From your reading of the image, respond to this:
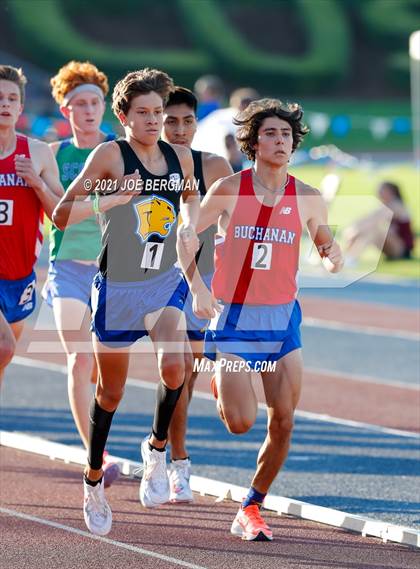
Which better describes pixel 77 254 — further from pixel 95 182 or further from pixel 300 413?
pixel 300 413

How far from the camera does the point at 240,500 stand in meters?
7.54

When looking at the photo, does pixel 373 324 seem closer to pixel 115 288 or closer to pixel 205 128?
pixel 205 128

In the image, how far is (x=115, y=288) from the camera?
6.52m

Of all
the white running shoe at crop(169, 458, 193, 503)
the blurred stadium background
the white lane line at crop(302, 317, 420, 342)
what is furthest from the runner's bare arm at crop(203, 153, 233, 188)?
the blurred stadium background

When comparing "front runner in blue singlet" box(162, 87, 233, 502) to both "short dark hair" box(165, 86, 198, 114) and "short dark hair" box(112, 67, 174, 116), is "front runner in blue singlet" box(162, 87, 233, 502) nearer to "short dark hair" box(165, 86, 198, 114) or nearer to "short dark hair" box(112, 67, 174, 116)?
"short dark hair" box(165, 86, 198, 114)

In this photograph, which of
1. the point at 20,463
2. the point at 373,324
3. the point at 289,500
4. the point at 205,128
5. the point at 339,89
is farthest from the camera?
the point at 339,89

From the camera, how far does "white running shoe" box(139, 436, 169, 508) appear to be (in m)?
6.66

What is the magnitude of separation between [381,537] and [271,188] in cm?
193

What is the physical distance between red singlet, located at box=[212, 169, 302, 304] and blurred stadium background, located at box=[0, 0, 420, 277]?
124 feet

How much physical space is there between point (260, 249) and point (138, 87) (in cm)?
103

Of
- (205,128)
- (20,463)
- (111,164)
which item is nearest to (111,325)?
(111,164)

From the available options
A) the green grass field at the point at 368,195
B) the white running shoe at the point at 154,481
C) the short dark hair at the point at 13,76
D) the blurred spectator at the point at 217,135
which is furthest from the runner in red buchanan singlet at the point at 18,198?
the green grass field at the point at 368,195

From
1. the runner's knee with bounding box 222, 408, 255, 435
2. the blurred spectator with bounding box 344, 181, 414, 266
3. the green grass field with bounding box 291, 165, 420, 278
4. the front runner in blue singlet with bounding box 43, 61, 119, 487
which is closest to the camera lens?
the runner's knee with bounding box 222, 408, 255, 435

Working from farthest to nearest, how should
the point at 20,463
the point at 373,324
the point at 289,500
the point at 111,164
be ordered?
the point at 373,324
the point at 20,463
the point at 289,500
the point at 111,164
